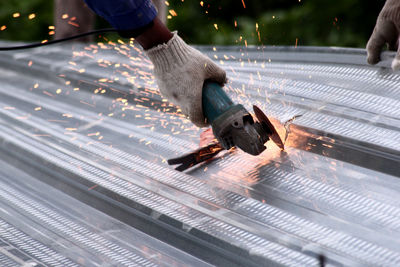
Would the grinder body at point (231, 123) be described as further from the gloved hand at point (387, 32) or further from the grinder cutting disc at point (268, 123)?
the gloved hand at point (387, 32)

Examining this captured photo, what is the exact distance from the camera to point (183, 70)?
174 cm

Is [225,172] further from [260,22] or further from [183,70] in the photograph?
[260,22]

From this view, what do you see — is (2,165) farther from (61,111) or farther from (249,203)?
(249,203)

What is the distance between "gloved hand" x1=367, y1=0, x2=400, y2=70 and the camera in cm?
209

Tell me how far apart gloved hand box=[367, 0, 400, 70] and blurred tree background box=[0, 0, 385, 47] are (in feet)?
9.14

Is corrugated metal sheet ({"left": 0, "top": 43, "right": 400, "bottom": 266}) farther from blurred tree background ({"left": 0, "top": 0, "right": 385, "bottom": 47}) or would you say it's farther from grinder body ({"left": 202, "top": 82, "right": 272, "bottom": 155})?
blurred tree background ({"left": 0, "top": 0, "right": 385, "bottom": 47})

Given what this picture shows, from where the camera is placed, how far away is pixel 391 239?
1.35 metres

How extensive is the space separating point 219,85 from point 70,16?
2.13 metres

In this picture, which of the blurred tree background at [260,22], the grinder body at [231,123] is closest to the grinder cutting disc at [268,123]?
the grinder body at [231,123]

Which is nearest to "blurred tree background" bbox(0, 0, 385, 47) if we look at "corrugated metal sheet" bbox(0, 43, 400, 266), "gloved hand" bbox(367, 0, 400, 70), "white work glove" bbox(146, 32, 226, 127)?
"corrugated metal sheet" bbox(0, 43, 400, 266)

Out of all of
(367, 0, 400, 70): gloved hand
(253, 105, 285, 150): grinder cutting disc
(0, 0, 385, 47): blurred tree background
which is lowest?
(0, 0, 385, 47): blurred tree background

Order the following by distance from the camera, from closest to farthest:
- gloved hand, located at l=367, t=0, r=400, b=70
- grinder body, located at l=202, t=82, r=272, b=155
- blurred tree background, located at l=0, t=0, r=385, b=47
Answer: grinder body, located at l=202, t=82, r=272, b=155, gloved hand, located at l=367, t=0, r=400, b=70, blurred tree background, located at l=0, t=0, r=385, b=47

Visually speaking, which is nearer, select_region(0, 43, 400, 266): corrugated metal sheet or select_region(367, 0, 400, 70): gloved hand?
select_region(0, 43, 400, 266): corrugated metal sheet

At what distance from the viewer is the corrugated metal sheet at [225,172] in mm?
1438
